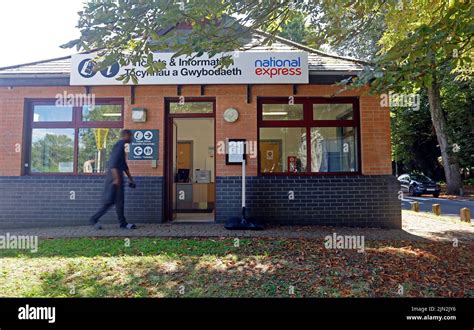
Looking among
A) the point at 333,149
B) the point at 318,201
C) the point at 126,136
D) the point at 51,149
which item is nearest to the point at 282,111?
the point at 333,149

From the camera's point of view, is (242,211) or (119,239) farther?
(242,211)

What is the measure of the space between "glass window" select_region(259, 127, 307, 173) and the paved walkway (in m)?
1.55

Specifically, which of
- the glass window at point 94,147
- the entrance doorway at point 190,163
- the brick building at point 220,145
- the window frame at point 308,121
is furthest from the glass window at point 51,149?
the window frame at point 308,121

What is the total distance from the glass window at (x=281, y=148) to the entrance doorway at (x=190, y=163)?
1565 millimetres

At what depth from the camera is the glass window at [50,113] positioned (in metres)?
8.30

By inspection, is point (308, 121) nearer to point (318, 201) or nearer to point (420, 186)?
point (318, 201)

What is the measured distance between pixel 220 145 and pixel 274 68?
7.47 feet

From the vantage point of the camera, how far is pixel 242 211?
25.2ft

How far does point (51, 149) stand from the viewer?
832cm

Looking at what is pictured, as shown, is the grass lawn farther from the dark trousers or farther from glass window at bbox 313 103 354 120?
glass window at bbox 313 103 354 120
